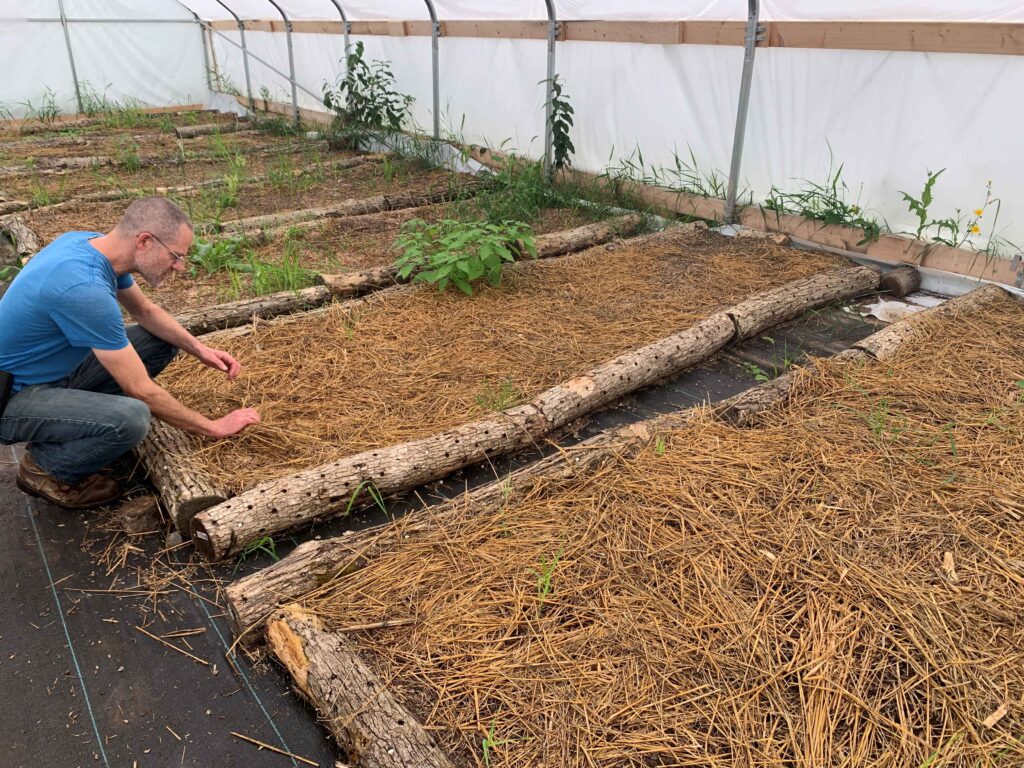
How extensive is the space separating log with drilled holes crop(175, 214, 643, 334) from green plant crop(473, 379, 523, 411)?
1571 mm

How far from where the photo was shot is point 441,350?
3814 mm

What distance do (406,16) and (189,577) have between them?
768 centimetres

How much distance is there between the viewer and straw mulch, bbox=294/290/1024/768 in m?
1.76

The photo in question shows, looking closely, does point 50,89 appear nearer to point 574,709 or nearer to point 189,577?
point 189,577

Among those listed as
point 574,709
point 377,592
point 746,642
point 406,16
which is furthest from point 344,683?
point 406,16

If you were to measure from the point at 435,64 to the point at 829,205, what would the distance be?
4896 mm

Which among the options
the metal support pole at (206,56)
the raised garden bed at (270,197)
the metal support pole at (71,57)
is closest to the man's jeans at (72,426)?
the raised garden bed at (270,197)

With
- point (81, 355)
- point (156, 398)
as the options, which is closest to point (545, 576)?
point (156, 398)

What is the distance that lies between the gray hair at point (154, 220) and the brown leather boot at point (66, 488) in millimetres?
957

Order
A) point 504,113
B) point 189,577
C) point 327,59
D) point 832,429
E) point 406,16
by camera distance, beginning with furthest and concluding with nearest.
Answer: point 327,59, point 406,16, point 504,113, point 832,429, point 189,577

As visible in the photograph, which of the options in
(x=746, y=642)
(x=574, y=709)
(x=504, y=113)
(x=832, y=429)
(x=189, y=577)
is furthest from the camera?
(x=504, y=113)

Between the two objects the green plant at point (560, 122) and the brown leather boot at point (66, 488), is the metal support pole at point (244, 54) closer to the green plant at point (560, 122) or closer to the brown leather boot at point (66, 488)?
the green plant at point (560, 122)

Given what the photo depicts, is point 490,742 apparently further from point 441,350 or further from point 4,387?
point 441,350

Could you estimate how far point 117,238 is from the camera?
8.52 ft
